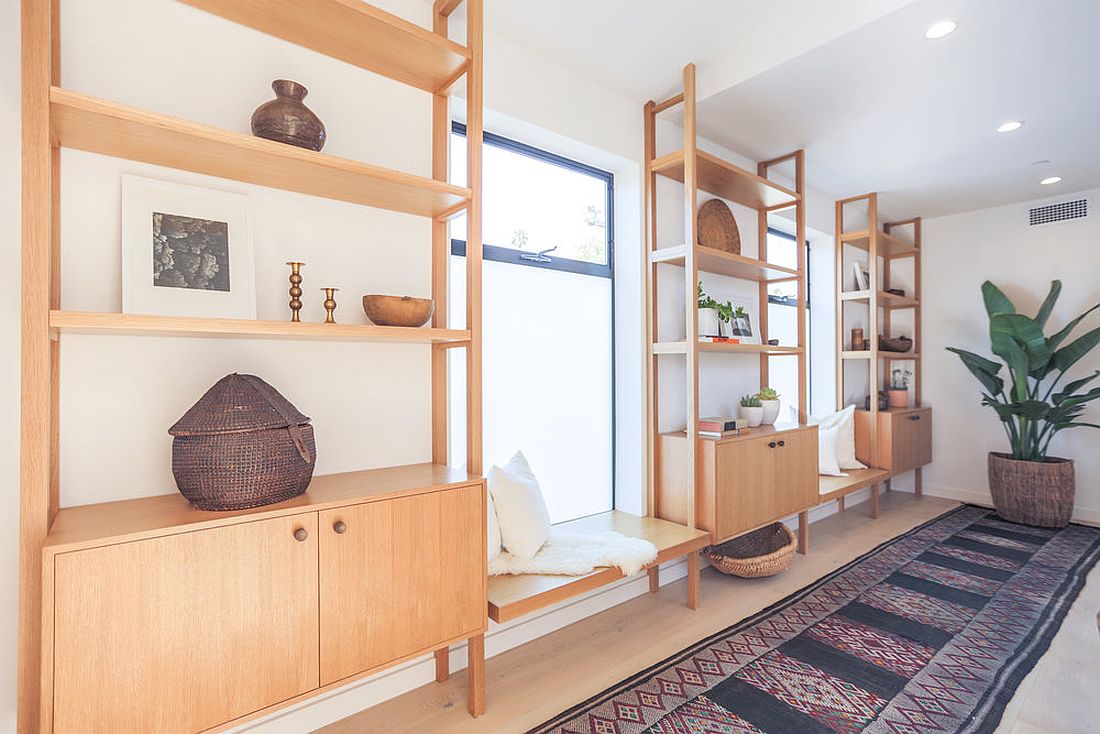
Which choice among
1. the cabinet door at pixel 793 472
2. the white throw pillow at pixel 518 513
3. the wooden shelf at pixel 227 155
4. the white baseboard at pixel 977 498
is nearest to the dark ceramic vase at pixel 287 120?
the wooden shelf at pixel 227 155

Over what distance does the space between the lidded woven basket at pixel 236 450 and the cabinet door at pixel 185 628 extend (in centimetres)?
9

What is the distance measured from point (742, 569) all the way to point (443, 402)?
187cm

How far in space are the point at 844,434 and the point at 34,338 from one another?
4.54m

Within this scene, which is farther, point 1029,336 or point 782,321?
point 782,321

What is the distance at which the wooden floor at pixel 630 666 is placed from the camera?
1.79m

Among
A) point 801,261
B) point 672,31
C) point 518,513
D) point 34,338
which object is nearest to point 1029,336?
point 801,261

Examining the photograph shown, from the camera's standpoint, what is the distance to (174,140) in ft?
4.42

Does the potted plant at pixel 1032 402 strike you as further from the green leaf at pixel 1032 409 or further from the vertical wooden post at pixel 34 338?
the vertical wooden post at pixel 34 338

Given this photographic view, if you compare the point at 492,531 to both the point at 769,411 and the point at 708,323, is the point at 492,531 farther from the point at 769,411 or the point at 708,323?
the point at 769,411

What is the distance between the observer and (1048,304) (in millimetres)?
4055

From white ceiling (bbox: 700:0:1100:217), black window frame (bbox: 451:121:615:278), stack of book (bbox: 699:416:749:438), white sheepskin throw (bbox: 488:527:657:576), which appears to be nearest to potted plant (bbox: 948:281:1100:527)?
white ceiling (bbox: 700:0:1100:217)

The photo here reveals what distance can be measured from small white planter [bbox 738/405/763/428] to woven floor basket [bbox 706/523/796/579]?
0.61 m

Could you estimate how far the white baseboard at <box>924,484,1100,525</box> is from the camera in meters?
4.10

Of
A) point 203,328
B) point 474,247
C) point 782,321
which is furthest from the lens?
point 782,321
